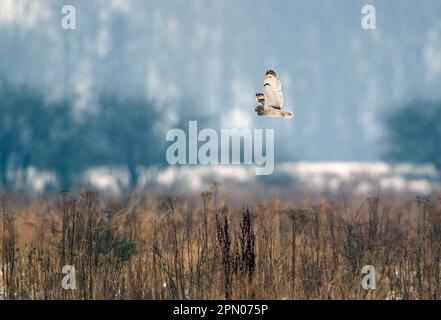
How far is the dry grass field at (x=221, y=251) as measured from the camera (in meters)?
6.91

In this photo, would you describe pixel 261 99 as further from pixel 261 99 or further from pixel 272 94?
pixel 272 94

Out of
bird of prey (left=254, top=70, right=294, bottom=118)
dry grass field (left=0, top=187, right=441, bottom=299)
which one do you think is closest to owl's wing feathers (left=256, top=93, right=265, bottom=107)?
bird of prey (left=254, top=70, right=294, bottom=118)

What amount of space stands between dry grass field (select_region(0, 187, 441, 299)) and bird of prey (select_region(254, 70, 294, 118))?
874 millimetres

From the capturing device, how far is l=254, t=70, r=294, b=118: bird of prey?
6.94m

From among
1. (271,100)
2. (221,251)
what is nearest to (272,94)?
(271,100)

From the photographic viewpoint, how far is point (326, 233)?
302 inches

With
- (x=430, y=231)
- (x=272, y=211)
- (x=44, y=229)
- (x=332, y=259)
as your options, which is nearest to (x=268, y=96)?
(x=272, y=211)

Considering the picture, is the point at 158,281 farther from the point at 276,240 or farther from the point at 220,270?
the point at 276,240

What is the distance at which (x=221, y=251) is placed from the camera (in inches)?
274

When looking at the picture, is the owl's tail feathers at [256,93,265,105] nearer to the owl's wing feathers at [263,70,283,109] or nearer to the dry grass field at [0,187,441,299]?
the owl's wing feathers at [263,70,283,109]

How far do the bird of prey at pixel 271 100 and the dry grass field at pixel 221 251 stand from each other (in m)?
0.87

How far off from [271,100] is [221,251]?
1.47 m
